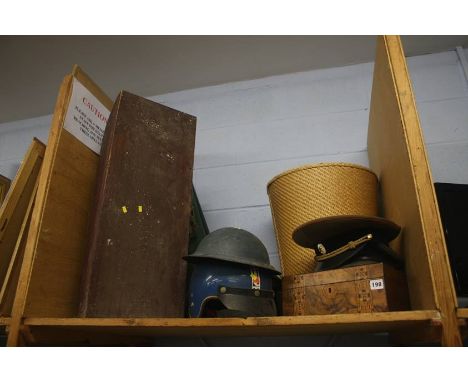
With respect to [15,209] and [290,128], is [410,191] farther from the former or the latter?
[15,209]

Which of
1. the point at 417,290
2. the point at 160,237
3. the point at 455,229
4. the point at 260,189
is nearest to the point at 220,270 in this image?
the point at 160,237

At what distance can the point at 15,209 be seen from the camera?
122 cm

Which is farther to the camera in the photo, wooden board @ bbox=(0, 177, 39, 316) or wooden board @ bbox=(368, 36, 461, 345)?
wooden board @ bbox=(0, 177, 39, 316)

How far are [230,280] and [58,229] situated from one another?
19.2 inches

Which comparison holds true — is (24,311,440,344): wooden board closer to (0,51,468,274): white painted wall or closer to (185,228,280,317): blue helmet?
(185,228,280,317): blue helmet

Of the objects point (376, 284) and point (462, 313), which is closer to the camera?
point (462, 313)

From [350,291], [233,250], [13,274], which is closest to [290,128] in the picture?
[233,250]

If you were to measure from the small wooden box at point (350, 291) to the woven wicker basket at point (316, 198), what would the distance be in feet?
0.72

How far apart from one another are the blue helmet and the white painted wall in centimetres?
39

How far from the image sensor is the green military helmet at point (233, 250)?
1.09m

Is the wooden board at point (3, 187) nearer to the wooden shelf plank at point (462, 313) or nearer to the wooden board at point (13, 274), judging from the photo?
the wooden board at point (13, 274)

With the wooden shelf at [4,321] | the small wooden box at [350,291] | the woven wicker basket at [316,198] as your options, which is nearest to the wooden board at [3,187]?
the wooden shelf at [4,321]

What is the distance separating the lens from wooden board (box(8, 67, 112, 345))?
3.24 ft

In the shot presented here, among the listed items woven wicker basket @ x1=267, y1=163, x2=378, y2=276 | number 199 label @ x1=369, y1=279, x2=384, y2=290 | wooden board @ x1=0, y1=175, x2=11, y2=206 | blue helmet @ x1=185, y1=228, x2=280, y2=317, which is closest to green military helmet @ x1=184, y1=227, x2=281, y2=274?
blue helmet @ x1=185, y1=228, x2=280, y2=317
